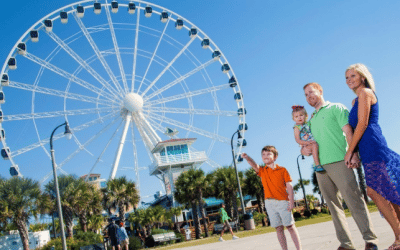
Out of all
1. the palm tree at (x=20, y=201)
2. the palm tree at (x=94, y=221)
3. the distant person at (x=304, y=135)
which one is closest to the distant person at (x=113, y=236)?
the distant person at (x=304, y=135)

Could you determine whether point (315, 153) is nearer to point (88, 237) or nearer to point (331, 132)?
point (331, 132)

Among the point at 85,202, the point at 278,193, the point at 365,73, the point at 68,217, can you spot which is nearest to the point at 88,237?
the point at 68,217

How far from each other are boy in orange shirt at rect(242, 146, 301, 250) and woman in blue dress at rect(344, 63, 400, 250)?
4.57 feet

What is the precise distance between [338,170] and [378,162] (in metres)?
0.48

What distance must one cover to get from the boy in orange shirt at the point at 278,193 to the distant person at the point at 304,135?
2.25ft

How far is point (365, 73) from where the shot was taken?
417cm

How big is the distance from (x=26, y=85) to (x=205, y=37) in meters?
16.0

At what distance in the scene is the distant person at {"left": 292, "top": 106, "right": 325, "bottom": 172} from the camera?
14.4 ft

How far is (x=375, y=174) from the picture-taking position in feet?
12.4

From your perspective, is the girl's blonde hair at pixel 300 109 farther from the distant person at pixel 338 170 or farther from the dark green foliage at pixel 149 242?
the dark green foliage at pixel 149 242

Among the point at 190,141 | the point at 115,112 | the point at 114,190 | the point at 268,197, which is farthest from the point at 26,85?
the point at 268,197

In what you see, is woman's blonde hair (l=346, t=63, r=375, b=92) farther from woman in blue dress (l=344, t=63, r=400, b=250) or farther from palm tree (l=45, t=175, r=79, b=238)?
palm tree (l=45, t=175, r=79, b=238)

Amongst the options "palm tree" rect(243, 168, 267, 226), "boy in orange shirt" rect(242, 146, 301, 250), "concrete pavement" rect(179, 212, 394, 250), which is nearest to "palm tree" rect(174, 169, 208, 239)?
"palm tree" rect(243, 168, 267, 226)

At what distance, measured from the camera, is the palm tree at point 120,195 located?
108 feet
